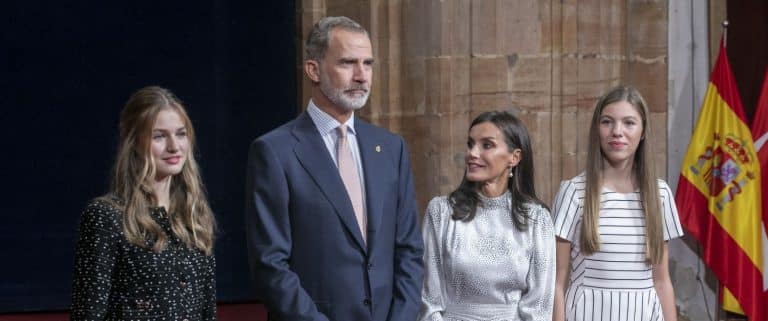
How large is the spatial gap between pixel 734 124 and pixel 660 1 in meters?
0.92

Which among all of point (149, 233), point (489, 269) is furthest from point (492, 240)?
point (149, 233)

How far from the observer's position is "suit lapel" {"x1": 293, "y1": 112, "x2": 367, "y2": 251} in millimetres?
3879

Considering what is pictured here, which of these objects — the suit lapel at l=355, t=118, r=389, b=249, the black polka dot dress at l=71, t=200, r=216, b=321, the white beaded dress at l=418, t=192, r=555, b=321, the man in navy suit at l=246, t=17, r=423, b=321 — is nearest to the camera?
the black polka dot dress at l=71, t=200, r=216, b=321

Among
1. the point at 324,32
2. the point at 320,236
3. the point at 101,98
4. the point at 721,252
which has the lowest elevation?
the point at 721,252

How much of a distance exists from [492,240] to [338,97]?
2.64 feet

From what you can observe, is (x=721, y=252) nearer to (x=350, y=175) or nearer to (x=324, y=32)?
(x=350, y=175)

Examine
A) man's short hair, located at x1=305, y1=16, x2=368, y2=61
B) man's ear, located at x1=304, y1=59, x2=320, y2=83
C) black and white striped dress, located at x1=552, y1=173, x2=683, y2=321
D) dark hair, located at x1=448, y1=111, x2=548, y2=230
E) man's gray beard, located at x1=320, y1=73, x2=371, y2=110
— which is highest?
man's short hair, located at x1=305, y1=16, x2=368, y2=61

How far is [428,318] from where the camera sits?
4.24 meters

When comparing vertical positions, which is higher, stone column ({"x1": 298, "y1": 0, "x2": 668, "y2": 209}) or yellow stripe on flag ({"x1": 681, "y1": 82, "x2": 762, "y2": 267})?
stone column ({"x1": 298, "y1": 0, "x2": 668, "y2": 209})

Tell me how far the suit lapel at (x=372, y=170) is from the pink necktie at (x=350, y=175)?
3cm

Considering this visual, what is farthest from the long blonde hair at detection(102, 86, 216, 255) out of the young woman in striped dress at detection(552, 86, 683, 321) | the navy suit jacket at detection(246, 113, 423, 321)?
the young woman in striped dress at detection(552, 86, 683, 321)

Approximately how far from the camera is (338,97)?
3908mm

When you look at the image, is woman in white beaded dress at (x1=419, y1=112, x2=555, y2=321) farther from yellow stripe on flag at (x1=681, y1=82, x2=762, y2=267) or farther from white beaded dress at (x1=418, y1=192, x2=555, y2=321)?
yellow stripe on flag at (x1=681, y1=82, x2=762, y2=267)

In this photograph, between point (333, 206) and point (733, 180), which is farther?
point (733, 180)
